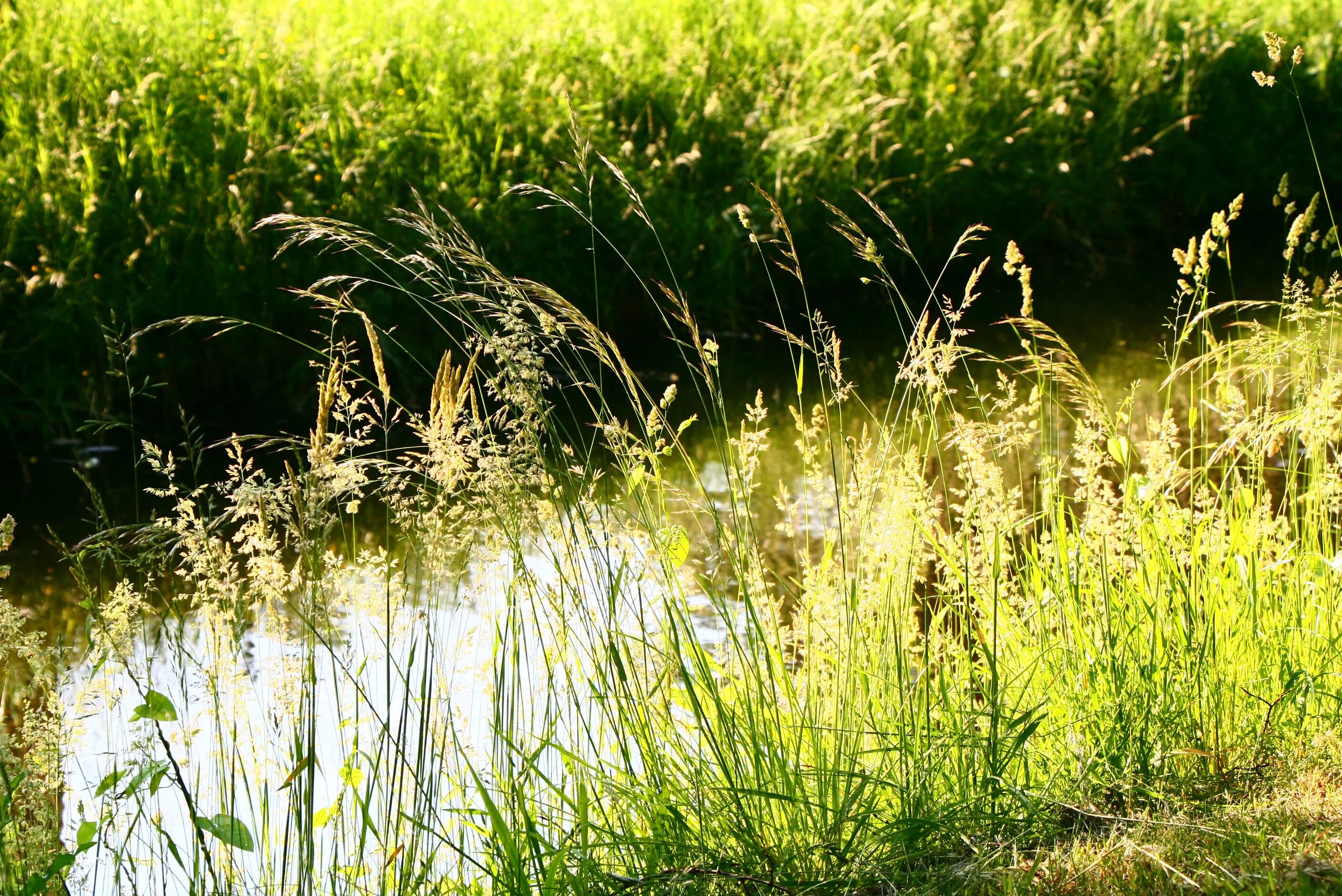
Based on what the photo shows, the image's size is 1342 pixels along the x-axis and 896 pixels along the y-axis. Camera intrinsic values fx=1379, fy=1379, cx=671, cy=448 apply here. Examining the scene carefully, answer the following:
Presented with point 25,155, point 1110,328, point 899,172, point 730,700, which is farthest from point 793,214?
point 730,700

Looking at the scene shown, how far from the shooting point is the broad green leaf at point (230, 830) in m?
2.10

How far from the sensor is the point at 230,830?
2105 mm

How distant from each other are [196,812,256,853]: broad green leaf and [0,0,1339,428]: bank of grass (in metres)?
3.69

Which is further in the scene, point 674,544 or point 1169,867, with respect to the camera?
point 674,544

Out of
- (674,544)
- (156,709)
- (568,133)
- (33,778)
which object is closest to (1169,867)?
(674,544)

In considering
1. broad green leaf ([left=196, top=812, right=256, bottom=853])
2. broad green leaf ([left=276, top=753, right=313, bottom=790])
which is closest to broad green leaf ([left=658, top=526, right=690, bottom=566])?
broad green leaf ([left=276, top=753, right=313, bottom=790])

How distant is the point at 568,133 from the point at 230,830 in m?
4.90

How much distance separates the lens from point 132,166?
6512mm

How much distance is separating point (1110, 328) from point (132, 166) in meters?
5.12

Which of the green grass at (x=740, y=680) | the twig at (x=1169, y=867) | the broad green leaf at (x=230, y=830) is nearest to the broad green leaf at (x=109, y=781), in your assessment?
the green grass at (x=740, y=680)

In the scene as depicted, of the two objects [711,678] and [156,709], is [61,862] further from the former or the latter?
[711,678]

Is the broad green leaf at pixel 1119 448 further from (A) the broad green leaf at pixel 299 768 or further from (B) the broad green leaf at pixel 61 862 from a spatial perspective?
(B) the broad green leaf at pixel 61 862

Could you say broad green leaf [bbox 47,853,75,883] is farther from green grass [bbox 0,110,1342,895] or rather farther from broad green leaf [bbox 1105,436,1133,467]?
broad green leaf [bbox 1105,436,1133,467]

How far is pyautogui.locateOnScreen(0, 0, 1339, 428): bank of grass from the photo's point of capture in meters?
6.39
